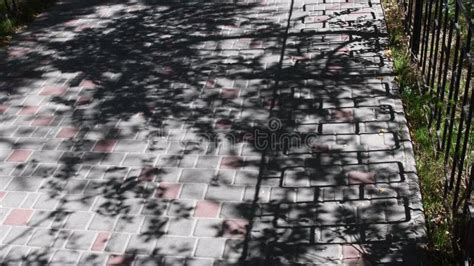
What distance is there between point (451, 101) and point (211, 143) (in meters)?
2.27

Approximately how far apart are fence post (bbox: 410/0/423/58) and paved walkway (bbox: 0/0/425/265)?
36 cm

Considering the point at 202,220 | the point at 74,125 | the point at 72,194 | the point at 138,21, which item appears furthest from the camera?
the point at 138,21

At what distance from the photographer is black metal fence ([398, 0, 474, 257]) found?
3.84 m

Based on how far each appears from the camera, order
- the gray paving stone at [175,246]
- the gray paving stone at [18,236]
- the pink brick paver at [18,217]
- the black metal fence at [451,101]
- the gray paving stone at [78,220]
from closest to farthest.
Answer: the black metal fence at [451,101] < the gray paving stone at [175,246] < the gray paving stone at [18,236] < the gray paving stone at [78,220] < the pink brick paver at [18,217]

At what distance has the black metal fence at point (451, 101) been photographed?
3.84 metres

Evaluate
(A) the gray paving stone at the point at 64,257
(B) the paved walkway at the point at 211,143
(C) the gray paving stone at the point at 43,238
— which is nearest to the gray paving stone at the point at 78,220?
(B) the paved walkway at the point at 211,143

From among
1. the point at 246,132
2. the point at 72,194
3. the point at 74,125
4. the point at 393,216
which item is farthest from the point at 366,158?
the point at 74,125

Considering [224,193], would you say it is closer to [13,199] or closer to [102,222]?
[102,222]

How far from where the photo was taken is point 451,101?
4.38 meters

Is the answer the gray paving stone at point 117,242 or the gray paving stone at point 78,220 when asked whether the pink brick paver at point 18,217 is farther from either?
the gray paving stone at point 117,242

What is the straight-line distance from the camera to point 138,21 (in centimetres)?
849

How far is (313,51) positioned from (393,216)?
316cm

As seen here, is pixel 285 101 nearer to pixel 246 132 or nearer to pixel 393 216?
pixel 246 132

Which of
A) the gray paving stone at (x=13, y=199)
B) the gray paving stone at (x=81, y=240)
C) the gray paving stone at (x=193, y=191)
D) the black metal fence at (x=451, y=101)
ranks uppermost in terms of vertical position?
the black metal fence at (x=451, y=101)
